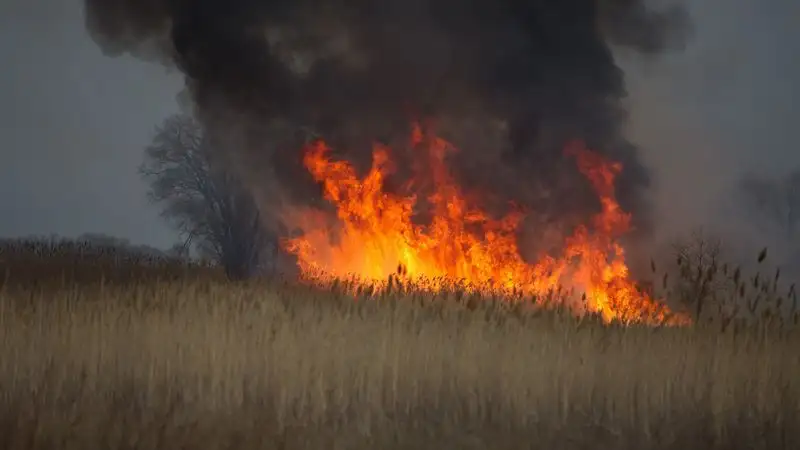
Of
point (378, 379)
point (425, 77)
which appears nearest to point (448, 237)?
point (425, 77)

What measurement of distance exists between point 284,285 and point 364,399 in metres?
4.37

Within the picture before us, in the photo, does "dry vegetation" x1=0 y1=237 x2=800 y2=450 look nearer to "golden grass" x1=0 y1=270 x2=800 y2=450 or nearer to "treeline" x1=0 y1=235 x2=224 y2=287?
"golden grass" x1=0 y1=270 x2=800 y2=450

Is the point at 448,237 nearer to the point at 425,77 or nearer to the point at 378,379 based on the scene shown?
the point at 425,77

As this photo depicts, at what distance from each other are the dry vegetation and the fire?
308 centimetres

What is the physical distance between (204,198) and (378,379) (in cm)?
981

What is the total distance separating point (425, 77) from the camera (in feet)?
36.2

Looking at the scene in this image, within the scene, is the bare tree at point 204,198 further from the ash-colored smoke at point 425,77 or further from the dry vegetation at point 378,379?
the dry vegetation at point 378,379

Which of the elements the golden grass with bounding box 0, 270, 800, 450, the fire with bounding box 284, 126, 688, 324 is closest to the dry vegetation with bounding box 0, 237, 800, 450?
the golden grass with bounding box 0, 270, 800, 450

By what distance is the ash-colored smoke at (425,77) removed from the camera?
10.8 m

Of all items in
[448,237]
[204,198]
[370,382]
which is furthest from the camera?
[204,198]

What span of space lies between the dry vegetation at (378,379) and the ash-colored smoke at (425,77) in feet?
13.6

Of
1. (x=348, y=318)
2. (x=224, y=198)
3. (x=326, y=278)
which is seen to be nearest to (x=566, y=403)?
(x=348, y=318)

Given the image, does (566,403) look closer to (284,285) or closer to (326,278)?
(284,285)

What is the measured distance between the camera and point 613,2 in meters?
11.3
